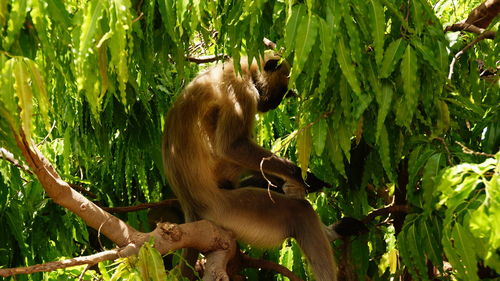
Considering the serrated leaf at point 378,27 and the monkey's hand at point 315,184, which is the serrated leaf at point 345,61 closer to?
the serrated leaf at point 378,27

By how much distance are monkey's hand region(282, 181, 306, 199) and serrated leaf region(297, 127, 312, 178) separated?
116 centimetres

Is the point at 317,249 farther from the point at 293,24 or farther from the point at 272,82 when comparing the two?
the point at 293,24

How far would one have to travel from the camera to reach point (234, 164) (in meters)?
4.99

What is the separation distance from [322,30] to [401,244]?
3.88 feet

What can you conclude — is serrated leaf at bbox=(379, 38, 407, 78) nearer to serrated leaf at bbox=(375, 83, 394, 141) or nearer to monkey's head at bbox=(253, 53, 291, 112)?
serrated leaf at bbox=(375, 83, 394, 141)

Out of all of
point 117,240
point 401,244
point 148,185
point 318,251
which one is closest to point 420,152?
point 401,244

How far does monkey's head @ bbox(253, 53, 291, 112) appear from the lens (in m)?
4.93

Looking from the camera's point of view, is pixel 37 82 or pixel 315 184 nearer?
pixel 37 82

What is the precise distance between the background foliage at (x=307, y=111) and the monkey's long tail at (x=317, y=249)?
329 millimetres

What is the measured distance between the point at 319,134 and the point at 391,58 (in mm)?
435

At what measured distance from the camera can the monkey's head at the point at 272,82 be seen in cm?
493

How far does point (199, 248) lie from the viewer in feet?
13.0

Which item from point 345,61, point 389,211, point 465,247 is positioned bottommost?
point 389,211

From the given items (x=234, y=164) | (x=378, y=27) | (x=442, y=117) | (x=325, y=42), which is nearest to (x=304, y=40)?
(x=325, y=42)
